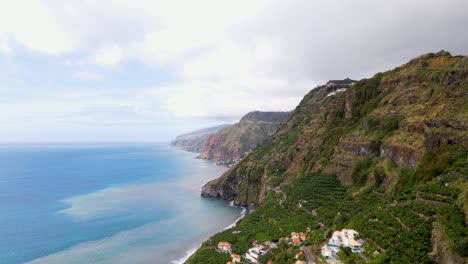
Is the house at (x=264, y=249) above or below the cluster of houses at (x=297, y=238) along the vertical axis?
below

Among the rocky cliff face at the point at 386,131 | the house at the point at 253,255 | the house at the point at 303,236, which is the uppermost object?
the rocky cliff face at the point at 386,131

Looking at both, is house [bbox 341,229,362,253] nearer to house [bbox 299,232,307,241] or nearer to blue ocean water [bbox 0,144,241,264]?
house [bbox 299,232,307,241]

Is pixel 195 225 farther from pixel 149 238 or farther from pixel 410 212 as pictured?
pixel 410 212

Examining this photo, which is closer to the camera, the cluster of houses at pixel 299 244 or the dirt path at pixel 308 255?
the cluster of houses at pixel 299 244

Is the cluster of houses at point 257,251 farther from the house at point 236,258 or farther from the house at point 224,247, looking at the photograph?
the house at point 224,247

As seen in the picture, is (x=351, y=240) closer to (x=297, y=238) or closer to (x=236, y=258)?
(x=297, y=238)

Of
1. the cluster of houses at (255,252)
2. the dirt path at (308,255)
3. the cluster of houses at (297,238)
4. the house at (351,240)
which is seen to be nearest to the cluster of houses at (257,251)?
the cluster of houses at (255,252)
